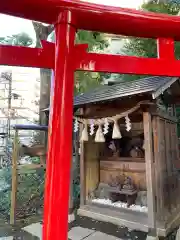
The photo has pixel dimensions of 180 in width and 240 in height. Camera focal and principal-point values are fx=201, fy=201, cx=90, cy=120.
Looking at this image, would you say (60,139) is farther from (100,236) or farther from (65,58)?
(100,236)

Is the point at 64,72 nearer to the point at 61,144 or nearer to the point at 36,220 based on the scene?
the point at 61,144

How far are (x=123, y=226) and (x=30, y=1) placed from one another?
15.8 ft

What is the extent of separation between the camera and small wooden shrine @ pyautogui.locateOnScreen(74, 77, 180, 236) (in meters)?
4.30

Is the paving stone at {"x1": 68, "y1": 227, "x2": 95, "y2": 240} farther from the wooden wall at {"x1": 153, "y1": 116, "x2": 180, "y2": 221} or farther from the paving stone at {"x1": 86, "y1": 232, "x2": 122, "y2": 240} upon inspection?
the wooden wall at {"x1": 153, "y1": 116, "x2": 180, "y2": 221}

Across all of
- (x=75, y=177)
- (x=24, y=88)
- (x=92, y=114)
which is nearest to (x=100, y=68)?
(x=92, y=114)

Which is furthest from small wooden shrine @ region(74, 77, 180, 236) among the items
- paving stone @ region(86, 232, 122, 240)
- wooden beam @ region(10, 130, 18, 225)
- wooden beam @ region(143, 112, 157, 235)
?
wooden beam @ region(10, 130, 18, 225)

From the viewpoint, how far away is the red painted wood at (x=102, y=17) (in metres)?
1.05

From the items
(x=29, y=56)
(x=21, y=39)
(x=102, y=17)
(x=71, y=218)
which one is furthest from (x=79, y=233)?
(x=21, y=39)

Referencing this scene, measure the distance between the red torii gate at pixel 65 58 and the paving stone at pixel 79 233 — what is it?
3.60 meters

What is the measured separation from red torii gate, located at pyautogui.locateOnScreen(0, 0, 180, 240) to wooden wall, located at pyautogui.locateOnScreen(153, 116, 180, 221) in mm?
3315

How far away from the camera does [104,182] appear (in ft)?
20.3

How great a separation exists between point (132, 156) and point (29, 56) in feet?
A: 16.0

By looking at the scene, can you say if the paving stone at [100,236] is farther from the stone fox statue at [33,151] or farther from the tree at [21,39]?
the tree at [21,39]

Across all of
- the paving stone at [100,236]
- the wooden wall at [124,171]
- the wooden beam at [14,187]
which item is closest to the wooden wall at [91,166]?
the wooden wall at [124,171]
